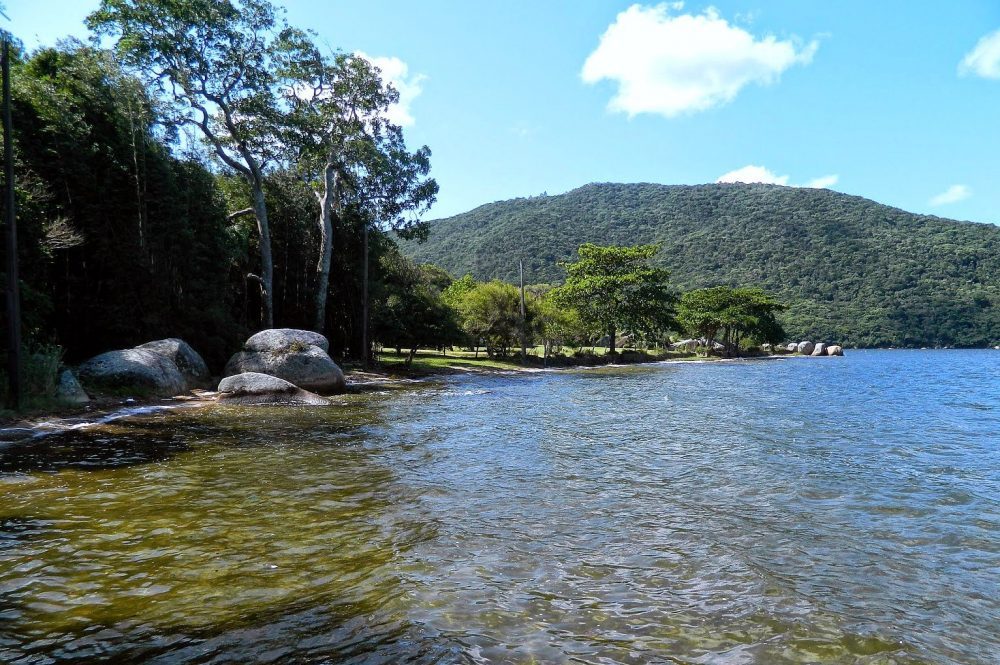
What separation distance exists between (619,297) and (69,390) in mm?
52404

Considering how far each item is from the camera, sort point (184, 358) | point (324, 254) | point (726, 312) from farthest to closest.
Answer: point (726, 312), point (324, 254), point (184, 358)

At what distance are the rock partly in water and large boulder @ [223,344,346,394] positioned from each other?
6.54 metres

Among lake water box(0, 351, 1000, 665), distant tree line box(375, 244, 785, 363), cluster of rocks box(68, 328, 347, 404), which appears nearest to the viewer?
lake water box(0, 351, 1000, 665)

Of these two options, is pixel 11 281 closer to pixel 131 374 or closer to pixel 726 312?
pixel 131 374

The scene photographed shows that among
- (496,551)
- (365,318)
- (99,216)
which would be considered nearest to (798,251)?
(365,318)

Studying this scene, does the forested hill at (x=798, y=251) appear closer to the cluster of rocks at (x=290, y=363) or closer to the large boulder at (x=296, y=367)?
the cluster of rocks at (x=290, y=363)

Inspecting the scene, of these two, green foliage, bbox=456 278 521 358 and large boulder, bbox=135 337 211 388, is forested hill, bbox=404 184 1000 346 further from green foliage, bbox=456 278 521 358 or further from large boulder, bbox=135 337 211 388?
large boulder, bbox=135 337 211 388

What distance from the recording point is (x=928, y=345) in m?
111

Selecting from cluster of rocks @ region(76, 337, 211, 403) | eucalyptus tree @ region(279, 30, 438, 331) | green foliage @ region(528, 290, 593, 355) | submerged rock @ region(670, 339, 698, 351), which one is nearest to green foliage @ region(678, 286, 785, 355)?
submerged rock @ region(670, 339, 698, 351)

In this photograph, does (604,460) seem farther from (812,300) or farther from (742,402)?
(812,300)

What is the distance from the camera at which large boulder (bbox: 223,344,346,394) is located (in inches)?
876

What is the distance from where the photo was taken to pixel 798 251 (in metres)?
129

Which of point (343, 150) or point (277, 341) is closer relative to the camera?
point (277, 341)

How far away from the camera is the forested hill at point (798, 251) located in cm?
11075
